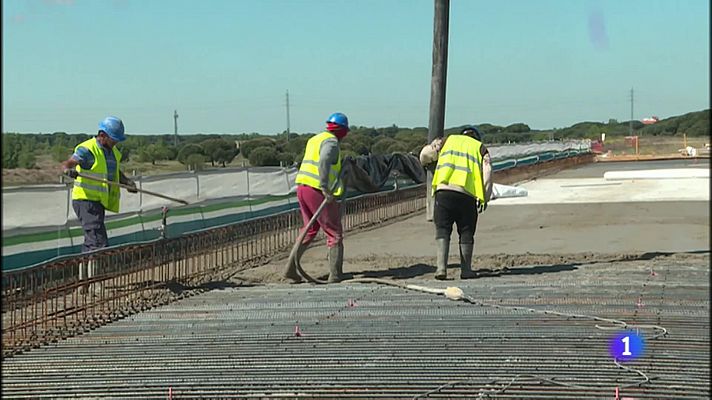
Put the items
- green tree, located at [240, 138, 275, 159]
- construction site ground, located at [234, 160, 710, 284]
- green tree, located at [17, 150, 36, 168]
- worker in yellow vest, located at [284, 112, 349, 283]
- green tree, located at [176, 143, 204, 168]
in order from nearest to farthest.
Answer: green tree, located at [17, 150, 36, 168] < worker in yellow vest, located at [284, 112, 349, 283] < construction site ground, located at [234, 160, 710, 284] < green tree, located at [176, 143, 204, 168] < green tree, located at [240, 138, 275, 159]

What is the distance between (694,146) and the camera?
40688mm

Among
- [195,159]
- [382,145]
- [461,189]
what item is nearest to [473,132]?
[461,189]

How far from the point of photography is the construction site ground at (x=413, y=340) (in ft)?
15.8

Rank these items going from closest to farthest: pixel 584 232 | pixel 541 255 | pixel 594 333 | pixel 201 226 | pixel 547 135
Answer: pixel 594 333 < pixel 541 255 < pixel 201 226 < pixel 584 232 < pixel 547 135

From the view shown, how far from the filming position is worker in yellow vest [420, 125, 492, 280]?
352 inches

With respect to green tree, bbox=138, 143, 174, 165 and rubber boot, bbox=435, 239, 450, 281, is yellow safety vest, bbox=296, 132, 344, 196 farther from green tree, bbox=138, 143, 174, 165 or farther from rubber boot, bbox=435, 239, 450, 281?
green tree, bbox=138, 143, 174, 165

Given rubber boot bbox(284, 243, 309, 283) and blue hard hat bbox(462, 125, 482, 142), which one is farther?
rubber boot bbox(284, 243, 309, 283)

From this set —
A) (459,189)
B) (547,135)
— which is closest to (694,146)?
(547,135)

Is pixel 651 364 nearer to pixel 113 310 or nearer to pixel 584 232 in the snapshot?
pixel 113 310

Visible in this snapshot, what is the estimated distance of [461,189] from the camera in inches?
353

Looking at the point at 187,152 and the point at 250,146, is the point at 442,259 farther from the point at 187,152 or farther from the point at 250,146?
the point at 250,146

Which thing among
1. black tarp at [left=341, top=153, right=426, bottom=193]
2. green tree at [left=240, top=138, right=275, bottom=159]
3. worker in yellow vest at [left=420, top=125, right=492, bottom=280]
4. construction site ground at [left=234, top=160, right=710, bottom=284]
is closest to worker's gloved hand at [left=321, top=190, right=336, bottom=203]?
worker in yellow vest at [left=420, top=125, right=492, bottom=280]

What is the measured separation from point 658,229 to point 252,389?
9783 millimetres

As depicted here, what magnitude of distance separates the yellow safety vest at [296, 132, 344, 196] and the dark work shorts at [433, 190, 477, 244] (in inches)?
40.7
